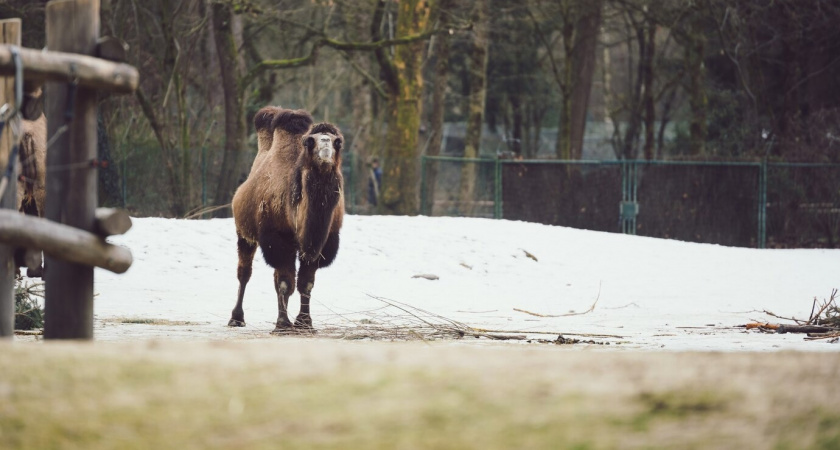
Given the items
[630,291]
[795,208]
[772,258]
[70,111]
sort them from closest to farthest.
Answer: [70,111] < [630,291] < [772,258] < [795,208]

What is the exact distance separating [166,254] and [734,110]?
65.8 ft

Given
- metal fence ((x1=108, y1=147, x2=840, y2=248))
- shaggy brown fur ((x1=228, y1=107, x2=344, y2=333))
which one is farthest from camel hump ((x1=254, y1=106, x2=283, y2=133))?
metal fence ((x1=108, y1=147, x2=840, y2=248))

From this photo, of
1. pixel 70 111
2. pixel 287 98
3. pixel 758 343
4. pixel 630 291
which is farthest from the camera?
pixel 287 98

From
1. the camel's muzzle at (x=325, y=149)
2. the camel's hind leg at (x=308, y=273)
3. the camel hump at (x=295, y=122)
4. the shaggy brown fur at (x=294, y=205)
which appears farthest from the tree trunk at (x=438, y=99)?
the camel's muzzle at (x=325, y=149)

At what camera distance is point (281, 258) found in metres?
10.8

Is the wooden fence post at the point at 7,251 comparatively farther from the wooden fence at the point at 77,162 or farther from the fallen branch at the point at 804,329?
the fallen branch at the point at 804,329

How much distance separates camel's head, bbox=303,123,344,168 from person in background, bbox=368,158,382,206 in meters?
17.2

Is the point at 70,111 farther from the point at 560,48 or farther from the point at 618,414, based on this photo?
the point at 560,48

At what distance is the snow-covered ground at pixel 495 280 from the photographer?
12102mm

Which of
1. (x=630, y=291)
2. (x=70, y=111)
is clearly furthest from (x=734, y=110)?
(x=70, y=111)

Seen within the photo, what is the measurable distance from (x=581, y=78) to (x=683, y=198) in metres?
9.24

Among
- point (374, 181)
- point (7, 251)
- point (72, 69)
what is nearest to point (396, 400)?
point (72, 69)

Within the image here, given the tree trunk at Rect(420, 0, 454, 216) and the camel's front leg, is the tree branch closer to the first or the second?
the tree trunk at Rect(420, 0, 454, 216)

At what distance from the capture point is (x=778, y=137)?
87.9 feet
